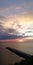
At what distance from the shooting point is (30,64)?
75.7 ft

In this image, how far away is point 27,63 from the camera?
76.2ft

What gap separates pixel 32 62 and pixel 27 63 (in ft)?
2.58

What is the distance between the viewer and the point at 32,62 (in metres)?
23.5

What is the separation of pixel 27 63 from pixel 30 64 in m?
0.46

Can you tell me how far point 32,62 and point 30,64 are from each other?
0.54m

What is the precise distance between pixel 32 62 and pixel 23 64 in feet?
4.53

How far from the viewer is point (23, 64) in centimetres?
2312

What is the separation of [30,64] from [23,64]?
1000 millimetres
